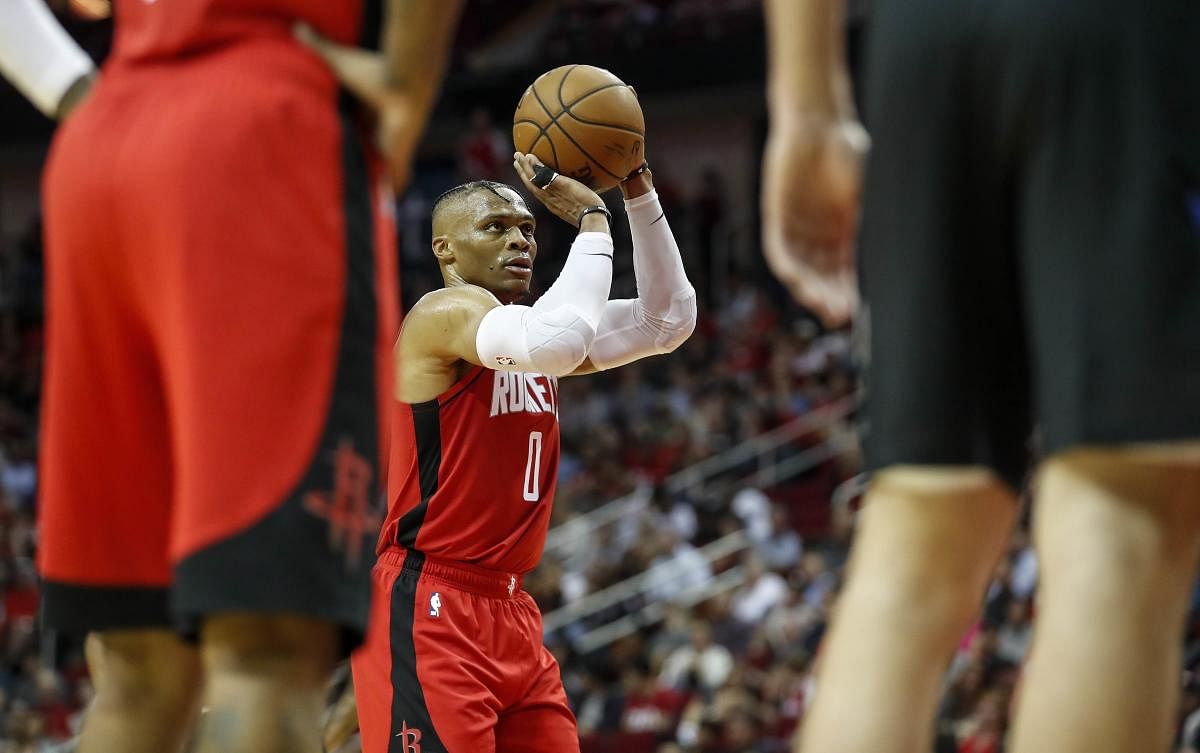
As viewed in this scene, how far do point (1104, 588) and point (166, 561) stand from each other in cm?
152

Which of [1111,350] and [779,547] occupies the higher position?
[1111,350]

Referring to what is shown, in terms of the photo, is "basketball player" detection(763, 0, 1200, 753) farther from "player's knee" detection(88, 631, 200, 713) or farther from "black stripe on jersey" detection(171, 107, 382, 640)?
"player's knee" detection(88, 631, 200, 713)

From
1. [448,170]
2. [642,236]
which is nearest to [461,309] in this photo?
[642,236]

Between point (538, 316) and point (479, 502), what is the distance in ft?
1.99

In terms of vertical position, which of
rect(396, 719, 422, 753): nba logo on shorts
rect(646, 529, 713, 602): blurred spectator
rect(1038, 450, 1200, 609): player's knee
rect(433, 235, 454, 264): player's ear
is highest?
rect(1038, 450, 1200, 609): player's knee

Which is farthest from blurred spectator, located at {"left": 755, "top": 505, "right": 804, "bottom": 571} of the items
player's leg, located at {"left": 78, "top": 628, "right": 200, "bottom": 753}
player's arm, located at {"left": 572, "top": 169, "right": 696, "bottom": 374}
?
player's leg, located at {"left": 78, "top": 628, "right": 200, "bottom": 753}

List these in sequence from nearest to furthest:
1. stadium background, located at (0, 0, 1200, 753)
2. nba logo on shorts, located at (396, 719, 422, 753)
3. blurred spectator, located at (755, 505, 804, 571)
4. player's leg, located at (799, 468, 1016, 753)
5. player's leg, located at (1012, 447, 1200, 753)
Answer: player's leg, located at (1012, 447, 1200, 753) < player's leg, located at (799, 468, 1016, 753) < nba logo on shorts, located at (396, 719, 422, 753) < stadium background, located at (0, 0, 1200, 753) < blurred spectator, located at (755, 505, 804, 571)

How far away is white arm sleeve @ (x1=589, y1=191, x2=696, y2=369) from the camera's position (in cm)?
524

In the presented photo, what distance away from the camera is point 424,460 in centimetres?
482

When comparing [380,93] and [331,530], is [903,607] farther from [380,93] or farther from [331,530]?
[380,93]

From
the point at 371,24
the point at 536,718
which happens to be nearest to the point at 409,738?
the point at 536,718

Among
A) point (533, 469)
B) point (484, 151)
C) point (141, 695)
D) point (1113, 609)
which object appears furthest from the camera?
point (484, 151)

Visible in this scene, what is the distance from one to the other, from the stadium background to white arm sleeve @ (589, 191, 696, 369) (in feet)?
5.74

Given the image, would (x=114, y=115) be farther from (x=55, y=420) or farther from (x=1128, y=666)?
(x=1128, y=666)
